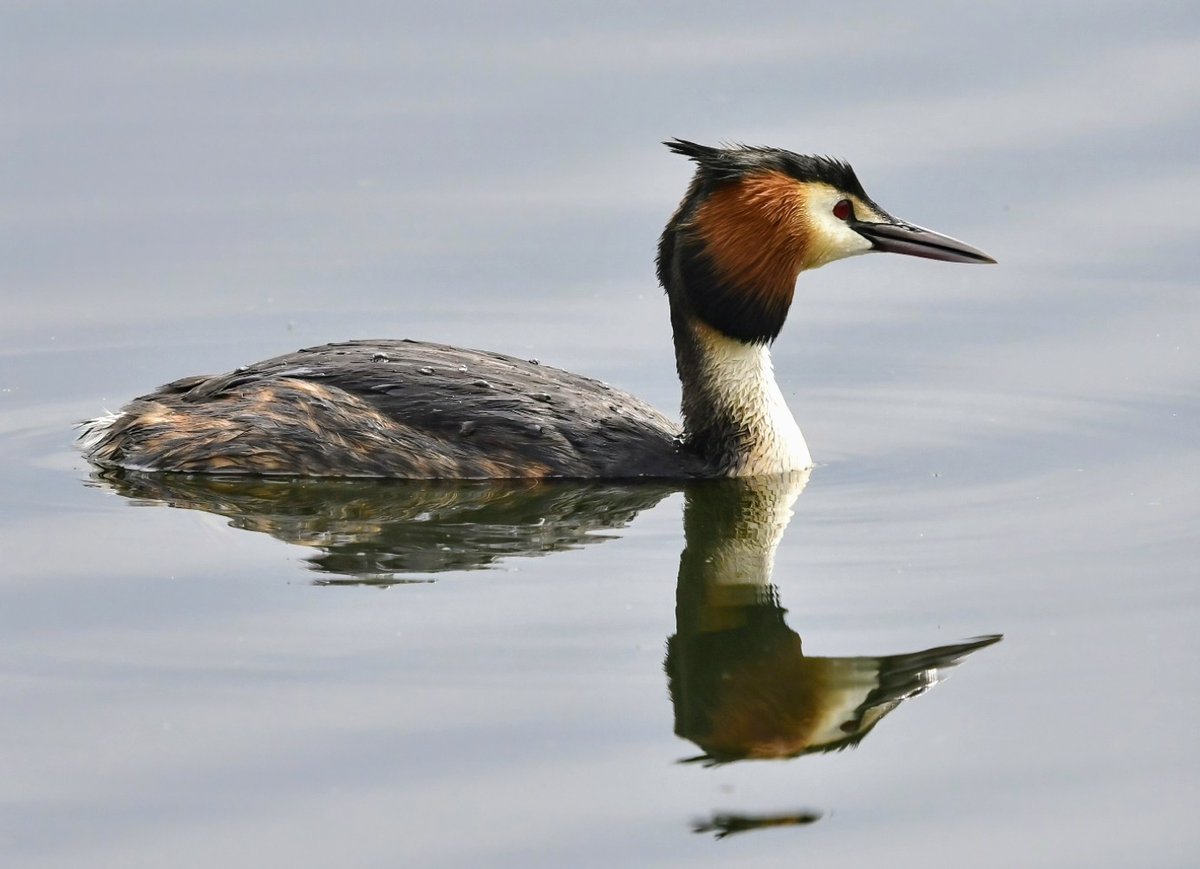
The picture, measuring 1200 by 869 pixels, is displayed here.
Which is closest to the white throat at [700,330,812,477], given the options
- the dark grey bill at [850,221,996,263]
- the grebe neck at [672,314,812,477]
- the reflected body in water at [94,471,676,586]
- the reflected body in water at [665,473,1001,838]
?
the grebe neck at [672,314,812,477]

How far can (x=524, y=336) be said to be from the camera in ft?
40.7

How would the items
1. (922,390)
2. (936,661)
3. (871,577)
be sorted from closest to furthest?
(936,661) → (871,577) → (922,390)

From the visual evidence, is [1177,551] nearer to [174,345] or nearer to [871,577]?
[871,577]

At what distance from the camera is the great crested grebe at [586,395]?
33.9ft

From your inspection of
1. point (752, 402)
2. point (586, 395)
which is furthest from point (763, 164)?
point (586, 395)

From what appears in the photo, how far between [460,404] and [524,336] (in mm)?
2127

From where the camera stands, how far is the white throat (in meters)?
10.6

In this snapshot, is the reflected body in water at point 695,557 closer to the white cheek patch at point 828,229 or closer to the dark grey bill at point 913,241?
the white cheek patch at point 828,229

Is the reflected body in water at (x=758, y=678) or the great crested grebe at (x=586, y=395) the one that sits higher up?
the great crested grebe at (x=586, y=395)

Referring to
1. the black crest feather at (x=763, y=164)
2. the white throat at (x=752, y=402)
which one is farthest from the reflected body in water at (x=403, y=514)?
the black crest feather at (x=763, y=164)

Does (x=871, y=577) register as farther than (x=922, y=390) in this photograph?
No

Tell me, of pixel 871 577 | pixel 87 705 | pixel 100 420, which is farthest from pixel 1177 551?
pixel 100 420

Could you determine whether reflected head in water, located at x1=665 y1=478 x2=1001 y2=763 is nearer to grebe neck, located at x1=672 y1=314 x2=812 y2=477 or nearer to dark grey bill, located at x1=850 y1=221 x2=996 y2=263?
grebe neck, located at x1=672 y1=314 x2=812 y2=477

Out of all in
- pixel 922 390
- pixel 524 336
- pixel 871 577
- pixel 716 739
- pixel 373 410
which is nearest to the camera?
pixel 716 739
